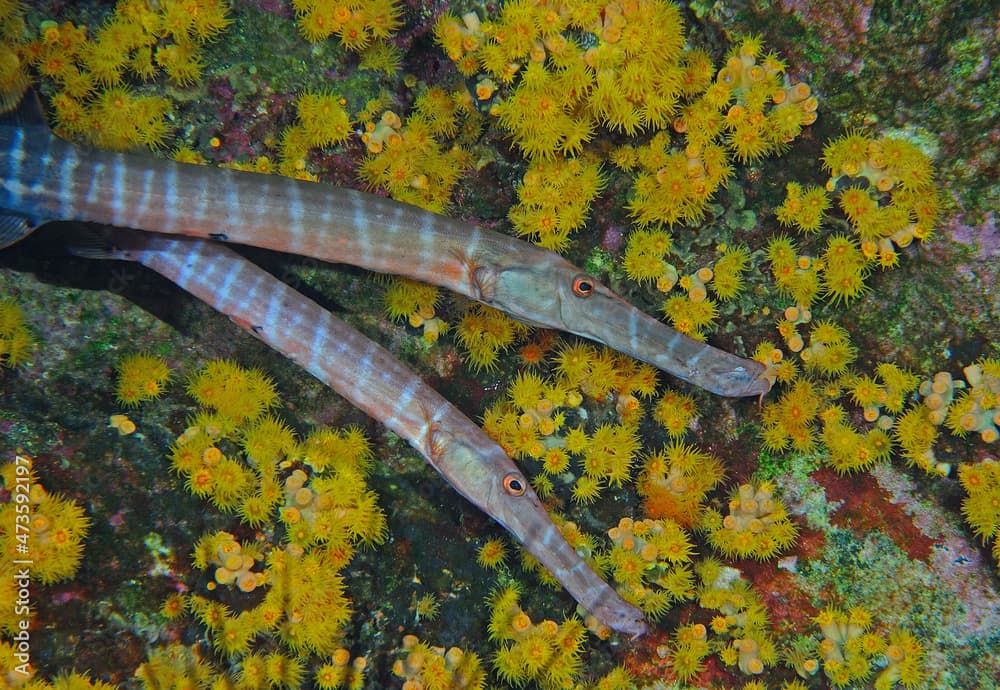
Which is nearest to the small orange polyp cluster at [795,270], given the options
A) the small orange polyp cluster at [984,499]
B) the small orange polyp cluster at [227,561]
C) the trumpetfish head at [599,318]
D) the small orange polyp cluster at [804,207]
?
the small orange polyp cluster at [804,207]

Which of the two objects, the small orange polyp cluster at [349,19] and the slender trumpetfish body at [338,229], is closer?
the slender trumpetfish body at [338,229]

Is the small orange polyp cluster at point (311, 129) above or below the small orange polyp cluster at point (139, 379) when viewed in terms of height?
above

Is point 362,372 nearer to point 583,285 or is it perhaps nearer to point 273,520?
point 273,520

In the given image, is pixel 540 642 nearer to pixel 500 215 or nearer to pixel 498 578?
pixel 498 578

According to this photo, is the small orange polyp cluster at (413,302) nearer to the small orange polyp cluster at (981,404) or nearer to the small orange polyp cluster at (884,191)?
the small orange polyp cluster at (884,191)

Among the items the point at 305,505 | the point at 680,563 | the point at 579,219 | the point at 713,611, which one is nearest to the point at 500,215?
the point at 579,219
